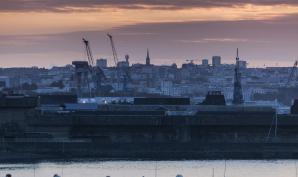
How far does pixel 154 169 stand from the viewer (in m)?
60.2

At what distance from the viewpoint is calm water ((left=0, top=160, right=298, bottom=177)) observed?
56.5 m

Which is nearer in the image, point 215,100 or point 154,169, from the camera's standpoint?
point 154,169

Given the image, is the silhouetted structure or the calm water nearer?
the calm water

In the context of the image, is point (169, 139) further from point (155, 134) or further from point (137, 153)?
point (137, 153)

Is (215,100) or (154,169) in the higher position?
(215,100)

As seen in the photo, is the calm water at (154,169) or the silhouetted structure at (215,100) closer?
the calm water at (154,169)

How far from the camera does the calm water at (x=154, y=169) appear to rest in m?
56.5

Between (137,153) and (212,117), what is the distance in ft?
27.5

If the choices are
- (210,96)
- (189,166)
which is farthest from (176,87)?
(189,166)

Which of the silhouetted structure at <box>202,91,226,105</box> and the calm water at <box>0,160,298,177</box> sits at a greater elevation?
the silhouetted structure at <box>202,91,226,105</box>

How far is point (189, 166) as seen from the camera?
62.2 metres

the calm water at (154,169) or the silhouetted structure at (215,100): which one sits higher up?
the silhouetted structure at (215,100)

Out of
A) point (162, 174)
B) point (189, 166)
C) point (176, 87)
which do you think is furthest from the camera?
point (176, 87)

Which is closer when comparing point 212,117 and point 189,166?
point 189,166
